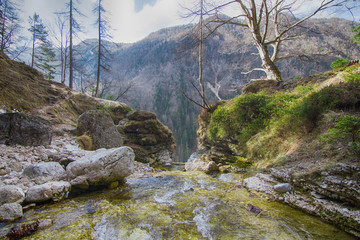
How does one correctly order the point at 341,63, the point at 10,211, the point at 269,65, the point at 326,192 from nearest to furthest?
the point at 10,211, the point at 326,192, the point at 341,63, the point at 269,65

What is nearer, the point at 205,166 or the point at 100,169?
the point at 100,169

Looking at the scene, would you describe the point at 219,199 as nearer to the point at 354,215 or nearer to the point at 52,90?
the point at 354,215

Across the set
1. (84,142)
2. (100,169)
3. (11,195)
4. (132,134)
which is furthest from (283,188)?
(132,134)

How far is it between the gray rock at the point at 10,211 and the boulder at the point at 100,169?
3.21ft

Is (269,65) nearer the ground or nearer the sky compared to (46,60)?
nearer the ground

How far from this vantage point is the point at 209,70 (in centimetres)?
Result: 4322

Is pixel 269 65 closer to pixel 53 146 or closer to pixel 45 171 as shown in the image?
pixel 45 171

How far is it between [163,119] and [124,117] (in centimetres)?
3299

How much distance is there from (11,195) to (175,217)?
2745mm

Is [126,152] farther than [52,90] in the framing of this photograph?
No

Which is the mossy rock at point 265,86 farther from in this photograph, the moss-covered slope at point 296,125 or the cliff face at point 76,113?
the cliff face at point 76,113

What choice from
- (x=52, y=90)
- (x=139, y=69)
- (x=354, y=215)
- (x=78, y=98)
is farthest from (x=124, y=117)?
(x=139, y=69)

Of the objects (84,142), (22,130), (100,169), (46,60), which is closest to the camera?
(100,169)

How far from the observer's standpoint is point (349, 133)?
296 cm
